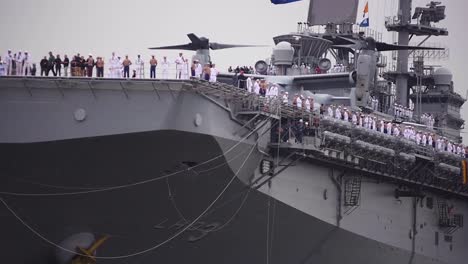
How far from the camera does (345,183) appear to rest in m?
30.8

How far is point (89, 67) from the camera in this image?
974 inches

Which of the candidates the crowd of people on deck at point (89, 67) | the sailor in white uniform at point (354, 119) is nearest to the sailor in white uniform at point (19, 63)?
the crowd of people on deck at point (89, 67)

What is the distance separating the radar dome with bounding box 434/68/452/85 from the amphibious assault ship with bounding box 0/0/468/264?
11539 millimetres

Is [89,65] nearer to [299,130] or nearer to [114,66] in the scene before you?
[114,66]

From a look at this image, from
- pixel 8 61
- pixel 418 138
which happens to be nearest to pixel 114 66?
pixel 8 61

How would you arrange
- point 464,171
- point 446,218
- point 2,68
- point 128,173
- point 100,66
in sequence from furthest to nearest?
1. point 446,218
2. point 464,171
3. point 100,66
4. point 2,68
5. point 128,173

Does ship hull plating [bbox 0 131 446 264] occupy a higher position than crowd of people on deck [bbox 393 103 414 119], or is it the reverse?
crowd of people on deck [bbox 393 103 414 119]

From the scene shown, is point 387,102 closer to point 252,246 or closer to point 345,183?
point 345,183

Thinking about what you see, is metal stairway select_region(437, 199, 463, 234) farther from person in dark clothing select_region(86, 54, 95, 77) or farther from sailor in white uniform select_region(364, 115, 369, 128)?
person in dark clothing select_region(86, 54, 95, 77)

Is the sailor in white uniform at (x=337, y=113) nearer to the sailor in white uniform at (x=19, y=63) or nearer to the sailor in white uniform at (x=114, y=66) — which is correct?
the sailor in white uniform at (x=114, y=66)

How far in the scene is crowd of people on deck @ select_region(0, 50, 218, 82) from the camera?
24.3m

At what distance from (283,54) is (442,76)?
1229cm

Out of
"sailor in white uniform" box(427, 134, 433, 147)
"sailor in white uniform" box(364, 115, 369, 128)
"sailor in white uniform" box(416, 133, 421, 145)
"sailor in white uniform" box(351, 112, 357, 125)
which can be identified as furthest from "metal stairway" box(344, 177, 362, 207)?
Result: "sailor in white uniform" box(427, 134, 433, 147)

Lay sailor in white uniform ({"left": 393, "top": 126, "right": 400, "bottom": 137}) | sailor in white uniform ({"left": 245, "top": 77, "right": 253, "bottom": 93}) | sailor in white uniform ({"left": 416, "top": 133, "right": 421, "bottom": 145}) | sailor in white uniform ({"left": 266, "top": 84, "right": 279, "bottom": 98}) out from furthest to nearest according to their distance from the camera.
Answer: sailor in white uniform ({"left": 416, "top": 133, "right": 421, "bottom": 145}) < sailor in white uniform ({"left": 393, "top": 126, "right": 400, "bottom": 137}) < sailor in white uniform ({"left": 266, "top": 84, "right": 279, "bottom": 98}) < sailor in white uniform ({"left": 245, "top": 77, "right": 253, "bottom": 93})
